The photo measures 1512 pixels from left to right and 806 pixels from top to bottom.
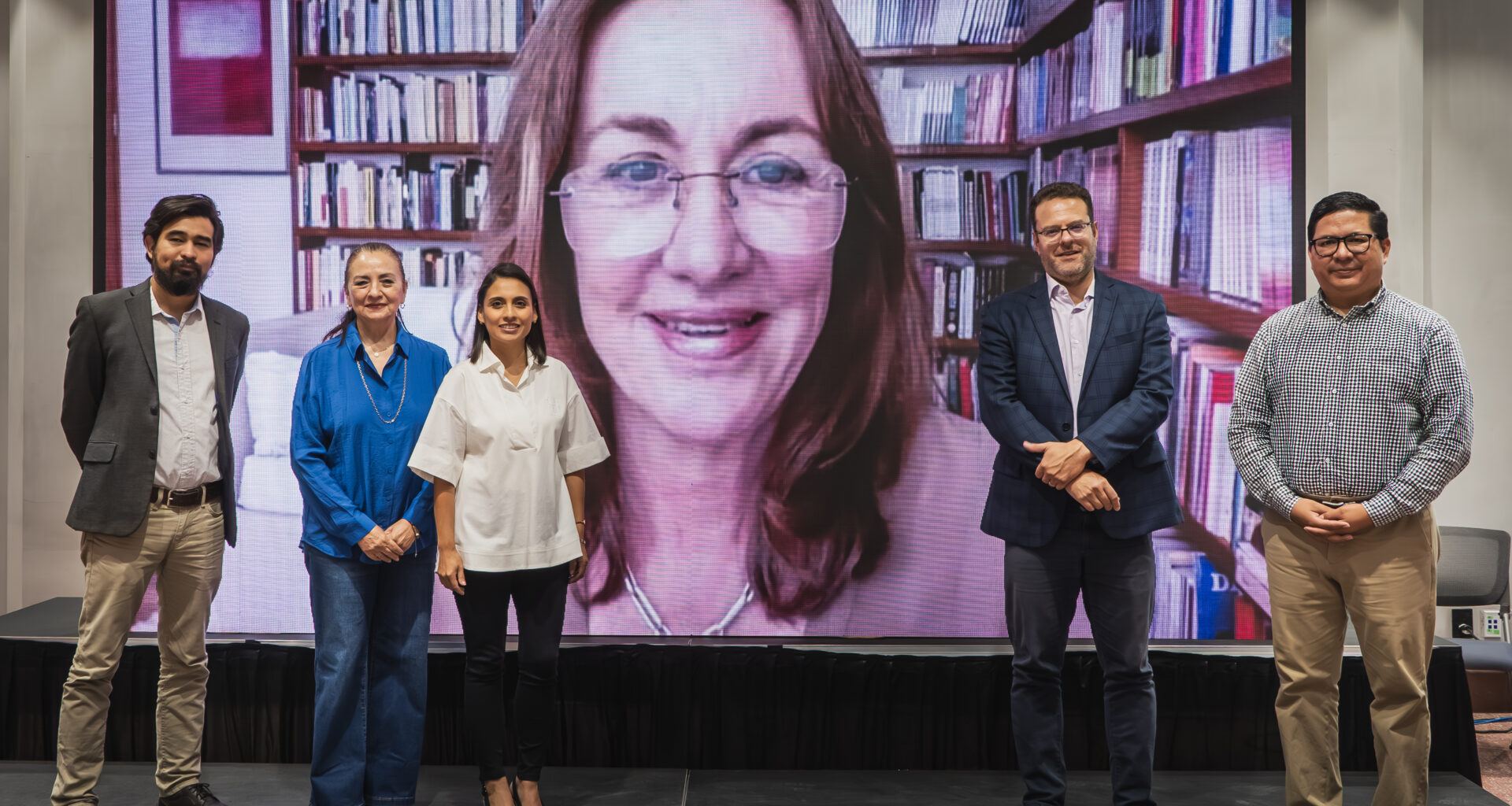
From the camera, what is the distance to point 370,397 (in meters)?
2.68

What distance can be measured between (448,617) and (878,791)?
175 cm

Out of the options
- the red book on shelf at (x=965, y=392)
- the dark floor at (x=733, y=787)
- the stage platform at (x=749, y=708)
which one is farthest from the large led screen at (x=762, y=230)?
the dark floor at (x=733, y=787)

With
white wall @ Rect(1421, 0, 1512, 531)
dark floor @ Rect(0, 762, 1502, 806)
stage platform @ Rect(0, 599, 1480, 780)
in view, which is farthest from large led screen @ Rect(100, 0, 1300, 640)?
white wall @ Rect(1421, 0, 1512, 531)

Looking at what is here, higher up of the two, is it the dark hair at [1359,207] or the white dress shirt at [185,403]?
the dark hair at [1359,207]

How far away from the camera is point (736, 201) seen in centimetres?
382

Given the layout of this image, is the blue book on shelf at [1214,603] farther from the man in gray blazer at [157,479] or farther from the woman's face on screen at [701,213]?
the man in gray blazer at [157,479]

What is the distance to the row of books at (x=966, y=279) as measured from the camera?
3811 mm

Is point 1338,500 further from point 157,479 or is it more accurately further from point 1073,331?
point 157,479

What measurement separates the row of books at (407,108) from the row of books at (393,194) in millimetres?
107

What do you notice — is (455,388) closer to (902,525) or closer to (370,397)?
(370,397)

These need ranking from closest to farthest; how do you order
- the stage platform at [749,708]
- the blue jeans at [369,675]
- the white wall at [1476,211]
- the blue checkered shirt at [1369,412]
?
1. the blue checkered shirt at [1369,412]
2. the blue jeans at [369,675]
3. the stage platform at [749,708]
4. the white wall at [1476,211]

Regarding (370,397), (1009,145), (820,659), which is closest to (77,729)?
(370,397)

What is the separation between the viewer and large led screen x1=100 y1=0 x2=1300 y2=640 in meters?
3.79

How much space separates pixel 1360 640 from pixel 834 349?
6.34 ft
